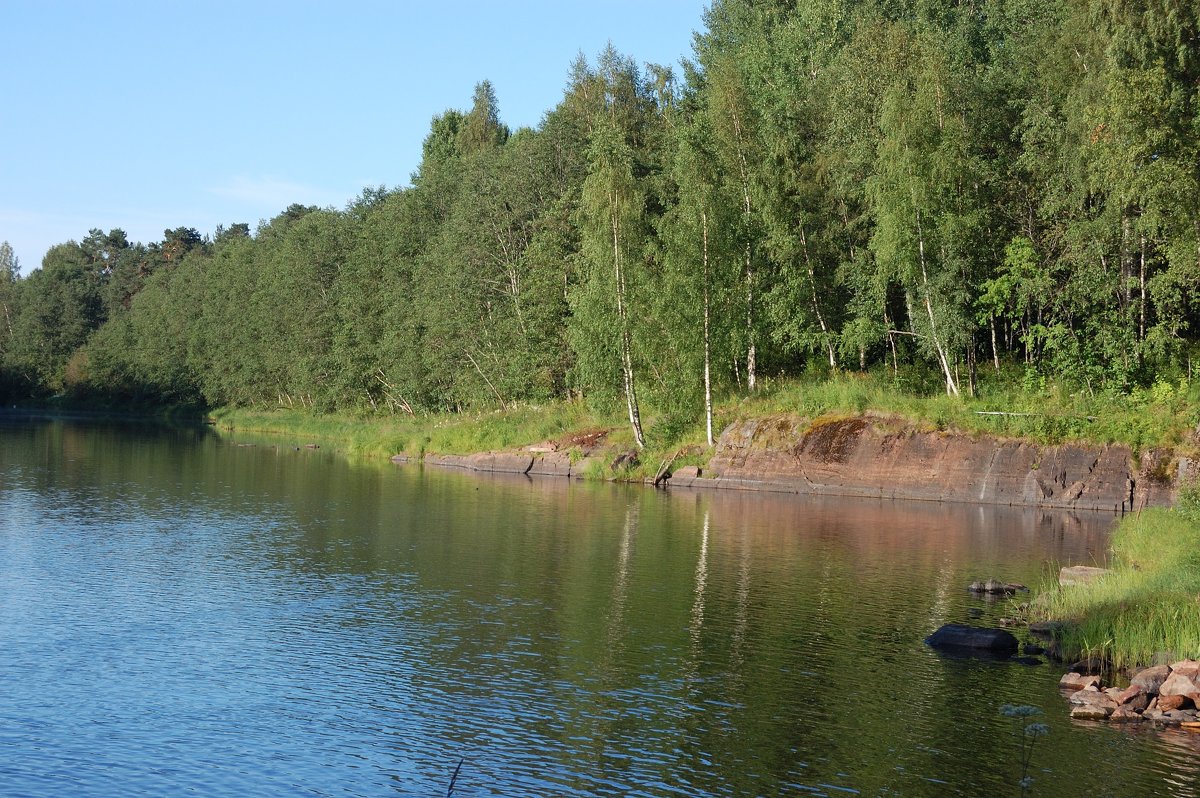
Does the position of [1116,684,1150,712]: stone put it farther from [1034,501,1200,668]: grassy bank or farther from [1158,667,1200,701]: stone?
[1034,501,1200,668]: grassy bank

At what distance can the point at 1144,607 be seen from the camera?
22.8 metres

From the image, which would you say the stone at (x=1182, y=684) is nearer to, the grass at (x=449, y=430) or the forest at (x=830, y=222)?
the forest at (x=830, y=222)

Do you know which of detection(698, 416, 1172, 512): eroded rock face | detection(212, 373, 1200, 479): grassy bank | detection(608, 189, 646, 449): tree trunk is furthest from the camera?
detection(608, 189, 646, 449): tree trunk

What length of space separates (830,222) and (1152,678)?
43680 millimetres

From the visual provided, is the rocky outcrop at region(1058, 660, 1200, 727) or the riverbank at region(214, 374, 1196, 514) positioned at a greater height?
the riverbank at region(214, 374, 1196, 514)

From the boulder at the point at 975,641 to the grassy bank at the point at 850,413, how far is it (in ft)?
87.3

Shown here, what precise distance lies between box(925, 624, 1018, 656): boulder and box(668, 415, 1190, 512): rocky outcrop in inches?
984

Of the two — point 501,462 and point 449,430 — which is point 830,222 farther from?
point 449,430

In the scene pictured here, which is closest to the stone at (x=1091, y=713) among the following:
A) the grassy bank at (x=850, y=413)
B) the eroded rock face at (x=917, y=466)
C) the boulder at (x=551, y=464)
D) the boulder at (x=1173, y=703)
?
the boulder at (x=1173, y=703)

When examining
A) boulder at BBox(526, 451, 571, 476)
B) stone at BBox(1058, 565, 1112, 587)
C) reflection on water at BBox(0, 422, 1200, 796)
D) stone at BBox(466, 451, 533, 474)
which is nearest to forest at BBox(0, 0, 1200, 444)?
boulder at BBox(526, 451, 571, 476)

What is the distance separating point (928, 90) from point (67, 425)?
286 feet

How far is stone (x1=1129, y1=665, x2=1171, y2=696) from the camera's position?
1995 cm

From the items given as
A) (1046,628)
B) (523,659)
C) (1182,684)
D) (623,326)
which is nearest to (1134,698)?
(1182,684)

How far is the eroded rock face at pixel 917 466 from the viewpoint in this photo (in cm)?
4716
